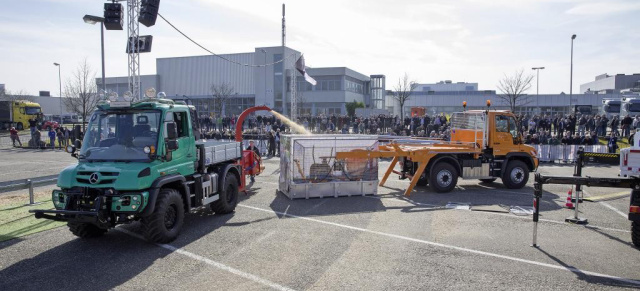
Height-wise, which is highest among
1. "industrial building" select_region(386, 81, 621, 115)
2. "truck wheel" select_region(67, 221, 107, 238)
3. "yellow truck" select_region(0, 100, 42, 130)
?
"industrial building" select_region(386, 81, 621, 115)

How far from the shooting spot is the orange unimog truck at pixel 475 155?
532 inches

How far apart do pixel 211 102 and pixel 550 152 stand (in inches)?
1664

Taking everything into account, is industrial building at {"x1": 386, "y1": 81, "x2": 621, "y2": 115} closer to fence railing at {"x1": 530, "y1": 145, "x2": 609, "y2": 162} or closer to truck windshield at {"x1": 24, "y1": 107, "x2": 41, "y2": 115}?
fence railing at {"x1": 530, "y1": 145, "x2": 609, "y2": 162}

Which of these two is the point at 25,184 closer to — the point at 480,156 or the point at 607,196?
the point at 480,156

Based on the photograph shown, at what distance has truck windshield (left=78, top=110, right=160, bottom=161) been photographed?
781cm

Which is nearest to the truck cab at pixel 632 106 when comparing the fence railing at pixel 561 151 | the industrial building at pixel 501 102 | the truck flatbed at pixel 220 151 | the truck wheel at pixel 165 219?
the fence railing at pixel 561 151

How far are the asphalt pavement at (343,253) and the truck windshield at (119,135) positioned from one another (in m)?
1.73

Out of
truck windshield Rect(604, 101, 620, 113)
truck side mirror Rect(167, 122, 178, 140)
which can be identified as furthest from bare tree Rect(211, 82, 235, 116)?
truck side mirror Rect(167, 122, 178, 140)

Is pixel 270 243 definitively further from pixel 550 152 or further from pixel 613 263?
pixel 550 152

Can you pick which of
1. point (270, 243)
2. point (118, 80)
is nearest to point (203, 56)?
point (118, 80)

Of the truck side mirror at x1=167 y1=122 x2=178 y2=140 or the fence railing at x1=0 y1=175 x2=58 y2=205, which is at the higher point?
the truck side mirror at x1=167 y1=122 x2=178 y2=140

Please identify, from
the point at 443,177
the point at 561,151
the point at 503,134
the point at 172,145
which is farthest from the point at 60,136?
the point at 561,151

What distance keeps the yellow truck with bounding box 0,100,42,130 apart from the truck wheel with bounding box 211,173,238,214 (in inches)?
1916

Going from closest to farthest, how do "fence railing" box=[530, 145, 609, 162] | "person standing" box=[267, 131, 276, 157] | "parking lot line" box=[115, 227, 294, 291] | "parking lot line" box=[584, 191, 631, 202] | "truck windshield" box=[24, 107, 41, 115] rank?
"parking lot line" box=[115, 227, 294, 291] < "parking lot line" box=[584, 191, 631, 202] < "fence railing" box=[530, 145, 609, 162] < "person standing" box=[267, 131, 276, 157] < "truck windshield" box=[24, 107, 41, 115]
